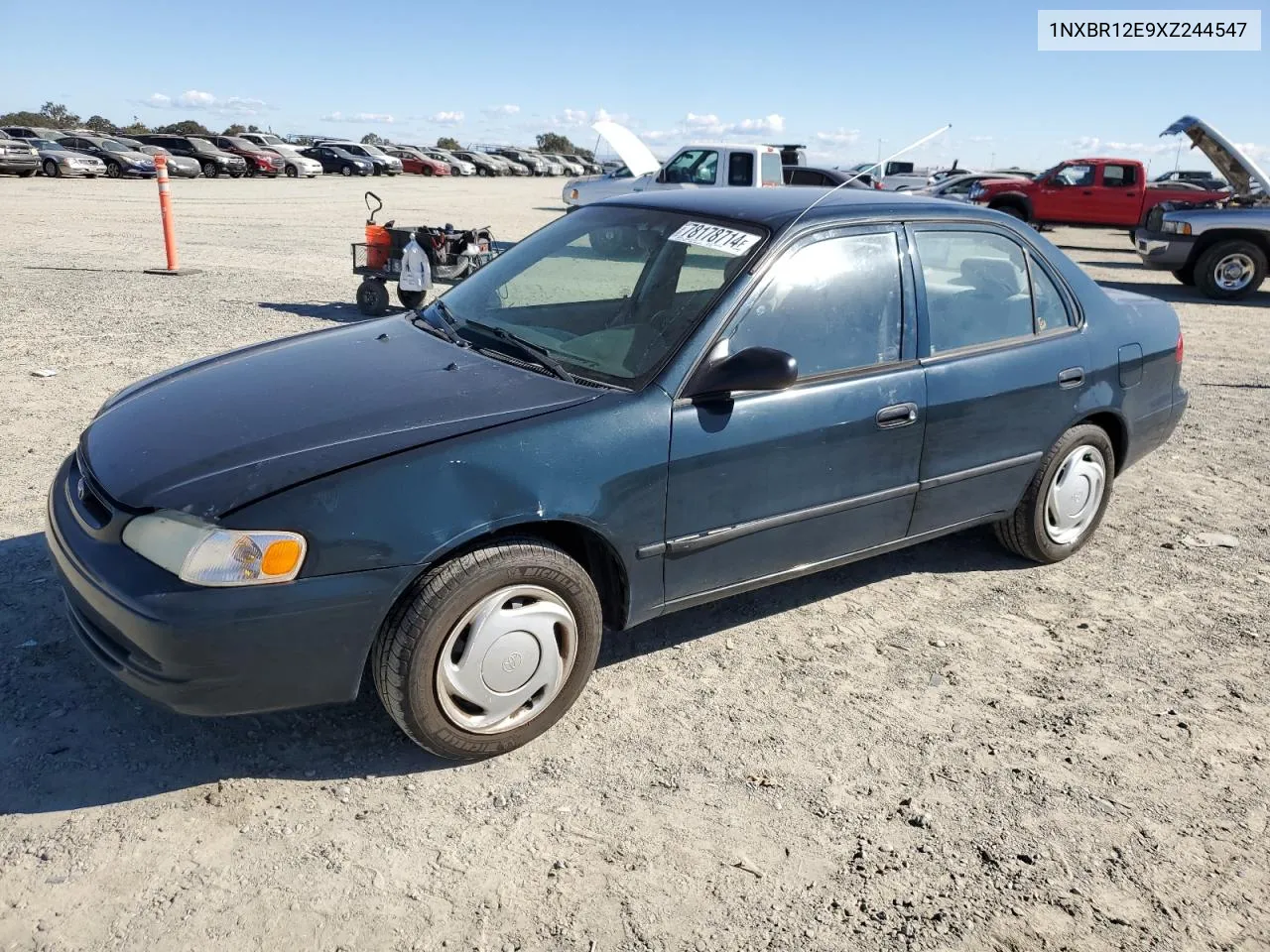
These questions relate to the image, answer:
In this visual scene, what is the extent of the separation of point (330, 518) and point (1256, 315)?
1317 cm

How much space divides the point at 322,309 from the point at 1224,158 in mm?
12996

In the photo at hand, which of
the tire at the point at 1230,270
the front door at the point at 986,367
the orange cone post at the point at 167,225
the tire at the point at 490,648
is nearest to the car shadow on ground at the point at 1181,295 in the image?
the tire at the point at 1230,270

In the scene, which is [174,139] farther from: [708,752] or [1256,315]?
[708,752]

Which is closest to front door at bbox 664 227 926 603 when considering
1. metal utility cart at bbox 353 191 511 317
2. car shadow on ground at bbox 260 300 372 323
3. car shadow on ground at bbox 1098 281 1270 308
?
metal utility cart at bbox 353 191 511 317

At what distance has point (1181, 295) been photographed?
1423 cm

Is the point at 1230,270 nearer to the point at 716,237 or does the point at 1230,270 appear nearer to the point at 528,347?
the point at 716,237

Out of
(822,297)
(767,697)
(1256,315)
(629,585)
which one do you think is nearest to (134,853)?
(629,585)

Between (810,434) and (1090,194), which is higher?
(1090,194)

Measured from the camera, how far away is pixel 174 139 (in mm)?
36031

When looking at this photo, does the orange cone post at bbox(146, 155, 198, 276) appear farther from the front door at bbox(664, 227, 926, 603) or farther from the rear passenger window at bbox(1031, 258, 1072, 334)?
the rear passenger window at bbox(1031, 258, 1072, 334)

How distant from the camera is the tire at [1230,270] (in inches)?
529

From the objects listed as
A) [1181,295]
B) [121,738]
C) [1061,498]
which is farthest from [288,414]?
[1181,295]

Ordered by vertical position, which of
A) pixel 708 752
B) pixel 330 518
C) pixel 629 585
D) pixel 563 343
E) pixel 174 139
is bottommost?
pixel 708 752

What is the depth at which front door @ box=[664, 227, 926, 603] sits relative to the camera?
3156 mm
